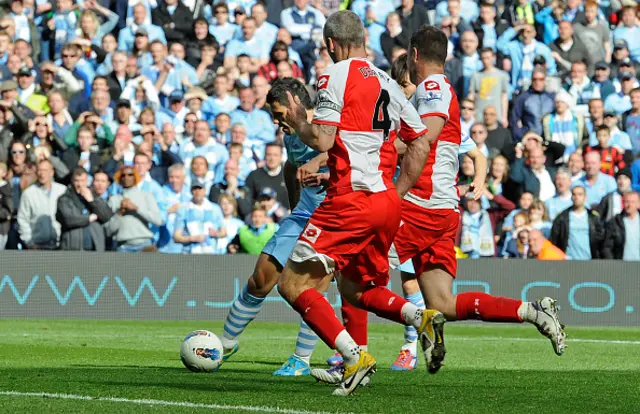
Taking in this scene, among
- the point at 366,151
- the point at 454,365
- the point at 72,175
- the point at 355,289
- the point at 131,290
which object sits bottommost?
the point at 131,290

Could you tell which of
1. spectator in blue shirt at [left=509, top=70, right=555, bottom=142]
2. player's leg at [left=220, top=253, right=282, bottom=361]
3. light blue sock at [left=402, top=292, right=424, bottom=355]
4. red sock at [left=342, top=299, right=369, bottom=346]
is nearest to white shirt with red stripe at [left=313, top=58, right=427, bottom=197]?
red sock at [left=342, top=299, right=369, bottom=346]

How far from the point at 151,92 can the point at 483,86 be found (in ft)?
17.9

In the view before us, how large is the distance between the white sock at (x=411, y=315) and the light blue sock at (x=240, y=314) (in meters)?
2.39

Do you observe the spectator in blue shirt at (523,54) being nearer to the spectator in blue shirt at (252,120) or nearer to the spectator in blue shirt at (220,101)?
the spectator in blue shirt at (252,120)

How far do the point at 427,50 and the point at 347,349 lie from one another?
8.58ft

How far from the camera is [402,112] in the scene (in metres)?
8.05

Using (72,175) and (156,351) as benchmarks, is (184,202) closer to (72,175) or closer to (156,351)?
(72,175)

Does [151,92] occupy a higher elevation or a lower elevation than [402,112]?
lower

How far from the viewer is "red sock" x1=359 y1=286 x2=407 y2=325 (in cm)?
795

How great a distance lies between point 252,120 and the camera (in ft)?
66.9

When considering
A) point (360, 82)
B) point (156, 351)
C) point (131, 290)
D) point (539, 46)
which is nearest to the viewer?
point (360, 82)

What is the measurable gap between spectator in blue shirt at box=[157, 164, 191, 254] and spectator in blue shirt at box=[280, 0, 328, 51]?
4.92 metres

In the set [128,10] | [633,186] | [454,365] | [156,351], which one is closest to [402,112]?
[454,365]

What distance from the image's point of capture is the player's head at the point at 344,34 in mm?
7922
